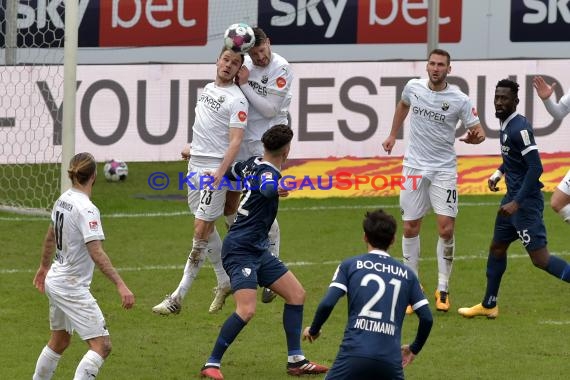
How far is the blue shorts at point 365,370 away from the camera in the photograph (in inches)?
307

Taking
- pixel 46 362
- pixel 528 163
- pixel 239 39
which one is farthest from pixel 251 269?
pixel 528 163

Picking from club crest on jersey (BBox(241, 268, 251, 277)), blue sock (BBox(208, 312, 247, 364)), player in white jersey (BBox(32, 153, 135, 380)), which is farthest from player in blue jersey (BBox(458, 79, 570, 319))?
player in white jersey (BBox(32, 153, 135, 380))

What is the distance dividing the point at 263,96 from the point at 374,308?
4985 millimetres

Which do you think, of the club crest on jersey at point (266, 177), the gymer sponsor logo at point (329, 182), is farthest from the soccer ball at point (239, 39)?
the gymer sponsor logo at point (329, 182)

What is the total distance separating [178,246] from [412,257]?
3.98 metres

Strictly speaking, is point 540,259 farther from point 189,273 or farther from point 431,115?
point 189,273

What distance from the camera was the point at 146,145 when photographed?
1894cm

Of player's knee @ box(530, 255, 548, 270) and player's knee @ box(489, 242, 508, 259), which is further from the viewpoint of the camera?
player's knee @ box(489, 242, 508, 259)

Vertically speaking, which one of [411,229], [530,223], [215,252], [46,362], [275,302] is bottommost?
[275,302]

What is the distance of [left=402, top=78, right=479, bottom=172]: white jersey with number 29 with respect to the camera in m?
12.5

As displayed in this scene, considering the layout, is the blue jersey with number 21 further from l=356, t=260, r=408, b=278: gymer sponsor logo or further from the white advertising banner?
the white advertising banner

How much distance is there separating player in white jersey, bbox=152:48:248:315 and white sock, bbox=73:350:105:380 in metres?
2.82

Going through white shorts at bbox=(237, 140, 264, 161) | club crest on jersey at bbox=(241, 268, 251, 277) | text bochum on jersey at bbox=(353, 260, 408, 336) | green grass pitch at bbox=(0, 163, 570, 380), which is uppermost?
white shorts at bbox=(237, 140, 264, 161)

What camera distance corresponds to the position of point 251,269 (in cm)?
1009
